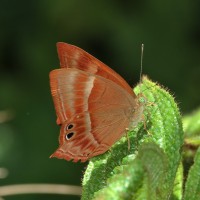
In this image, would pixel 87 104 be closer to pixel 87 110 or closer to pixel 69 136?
pixel 87 110

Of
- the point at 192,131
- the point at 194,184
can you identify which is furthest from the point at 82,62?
the point at 194,184

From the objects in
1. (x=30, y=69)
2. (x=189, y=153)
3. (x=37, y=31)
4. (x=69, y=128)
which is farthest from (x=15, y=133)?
(x=189, y=153)

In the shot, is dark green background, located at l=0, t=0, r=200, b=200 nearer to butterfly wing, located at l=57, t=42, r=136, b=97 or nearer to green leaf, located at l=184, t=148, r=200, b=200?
butterfly wing, located at l=57, t=42, r=136, b=97

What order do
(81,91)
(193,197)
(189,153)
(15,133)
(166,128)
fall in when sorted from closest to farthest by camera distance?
(193,197) → (166,128) → (189,153) → (81,91) → (15,133)

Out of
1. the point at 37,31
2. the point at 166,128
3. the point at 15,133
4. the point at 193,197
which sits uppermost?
the point at 37,31

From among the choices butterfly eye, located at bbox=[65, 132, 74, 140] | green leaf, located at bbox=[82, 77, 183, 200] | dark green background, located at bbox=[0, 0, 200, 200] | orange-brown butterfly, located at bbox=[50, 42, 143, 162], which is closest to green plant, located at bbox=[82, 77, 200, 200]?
green leaf, located at bbox=[82, 77, 183, 200]

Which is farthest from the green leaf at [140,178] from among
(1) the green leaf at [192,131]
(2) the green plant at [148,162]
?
(1) the green leaf at [192,131]

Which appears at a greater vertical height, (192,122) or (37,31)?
(37,31)

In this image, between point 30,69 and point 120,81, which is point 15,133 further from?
point 120,81
